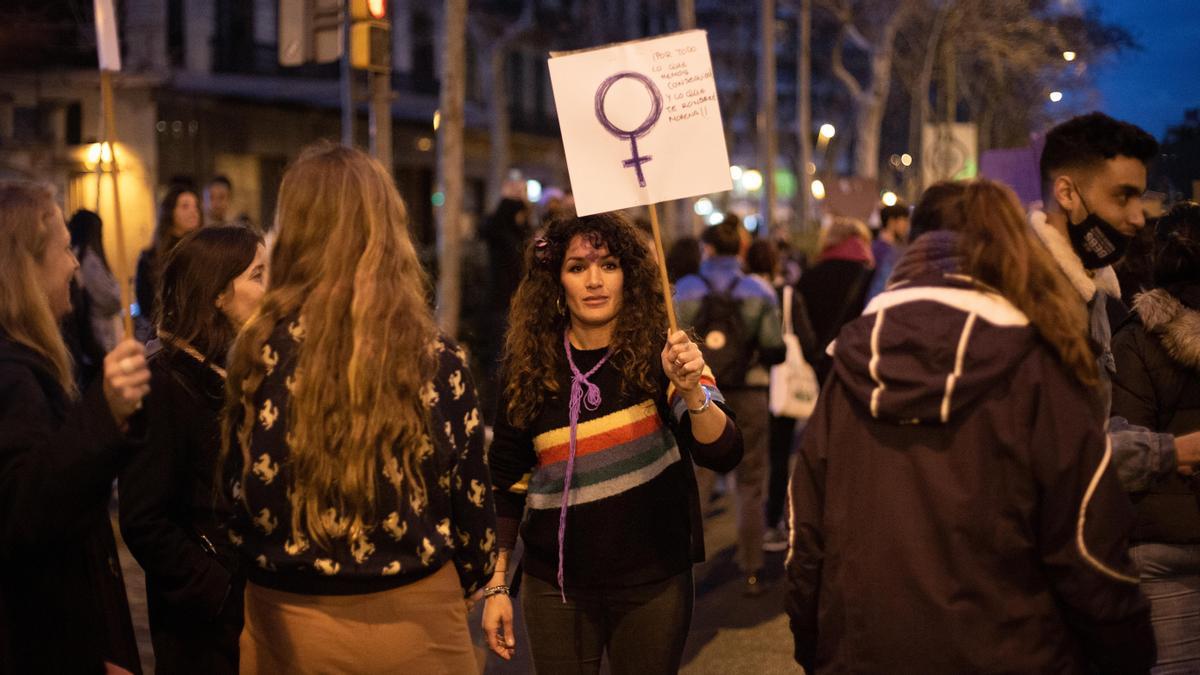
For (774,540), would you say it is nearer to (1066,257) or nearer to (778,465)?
(778,465)

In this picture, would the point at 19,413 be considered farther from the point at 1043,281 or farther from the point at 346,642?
the point at 1043,281

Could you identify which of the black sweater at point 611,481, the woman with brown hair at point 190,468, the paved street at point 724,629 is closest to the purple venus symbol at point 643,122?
the black sweater at point 611,481

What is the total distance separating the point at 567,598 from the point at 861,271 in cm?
594

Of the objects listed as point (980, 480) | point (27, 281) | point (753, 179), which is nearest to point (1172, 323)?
point (980, 480)

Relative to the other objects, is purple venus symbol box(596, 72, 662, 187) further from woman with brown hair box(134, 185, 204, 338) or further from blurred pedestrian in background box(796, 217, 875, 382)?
blurred pedestrian in background box(796, 217, 875, 382)

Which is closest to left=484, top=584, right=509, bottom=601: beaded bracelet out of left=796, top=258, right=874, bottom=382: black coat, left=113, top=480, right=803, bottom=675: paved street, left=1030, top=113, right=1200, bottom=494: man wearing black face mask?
left=1030, top=113, right=1200, bottom=494: man wearing black face mask

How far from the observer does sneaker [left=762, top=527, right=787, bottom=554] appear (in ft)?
29.6

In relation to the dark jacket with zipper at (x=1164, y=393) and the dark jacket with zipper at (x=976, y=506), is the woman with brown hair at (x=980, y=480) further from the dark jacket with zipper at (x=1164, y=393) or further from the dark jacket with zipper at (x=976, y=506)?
the dark jacket with zipper at (x=1164, y=393)

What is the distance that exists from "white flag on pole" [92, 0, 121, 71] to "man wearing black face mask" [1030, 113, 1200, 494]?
2.39 meters

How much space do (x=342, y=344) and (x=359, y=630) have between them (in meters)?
0.63

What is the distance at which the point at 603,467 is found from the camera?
4.05 metres

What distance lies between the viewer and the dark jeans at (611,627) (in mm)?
4020

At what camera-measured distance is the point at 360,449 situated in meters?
2.98

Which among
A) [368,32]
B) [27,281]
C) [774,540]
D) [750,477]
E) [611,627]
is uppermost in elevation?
[368,32]
